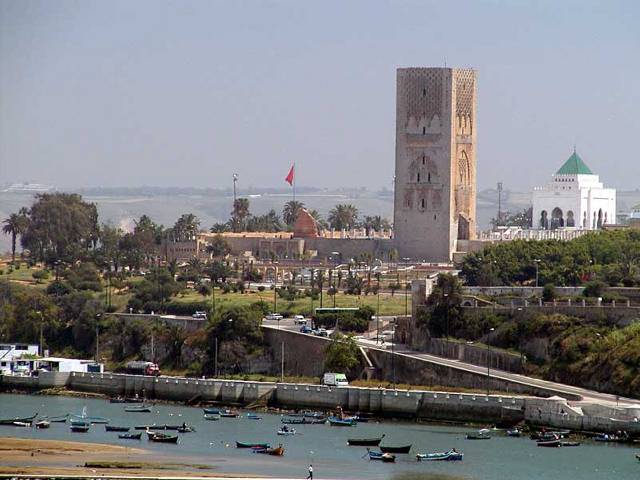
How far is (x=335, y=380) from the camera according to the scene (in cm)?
10188

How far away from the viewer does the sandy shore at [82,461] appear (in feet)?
259

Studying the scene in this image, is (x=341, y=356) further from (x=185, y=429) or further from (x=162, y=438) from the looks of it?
(x=162, y=438)

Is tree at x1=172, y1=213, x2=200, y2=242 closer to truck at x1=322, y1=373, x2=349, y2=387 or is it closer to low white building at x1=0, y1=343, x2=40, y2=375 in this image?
low white building at x1=0, y1=343, x2=40, y2=375

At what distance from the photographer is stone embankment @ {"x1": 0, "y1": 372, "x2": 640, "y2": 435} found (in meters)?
90.0

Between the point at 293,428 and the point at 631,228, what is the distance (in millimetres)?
55564

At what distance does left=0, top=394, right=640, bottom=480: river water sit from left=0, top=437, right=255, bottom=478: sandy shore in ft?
3.60

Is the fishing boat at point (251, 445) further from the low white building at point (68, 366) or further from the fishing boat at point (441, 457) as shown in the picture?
the low white building at point (68, 366)

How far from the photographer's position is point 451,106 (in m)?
146

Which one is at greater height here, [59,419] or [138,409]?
[138,409]

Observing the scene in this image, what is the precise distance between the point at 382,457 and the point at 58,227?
270 feet

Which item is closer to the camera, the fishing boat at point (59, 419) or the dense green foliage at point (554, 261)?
the fishing boat at point (59, 419)

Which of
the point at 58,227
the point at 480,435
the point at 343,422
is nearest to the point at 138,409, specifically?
the point at 343,422

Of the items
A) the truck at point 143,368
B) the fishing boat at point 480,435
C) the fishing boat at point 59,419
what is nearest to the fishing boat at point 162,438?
the fishing boat at point 59,419

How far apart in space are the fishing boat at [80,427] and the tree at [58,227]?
211ft
